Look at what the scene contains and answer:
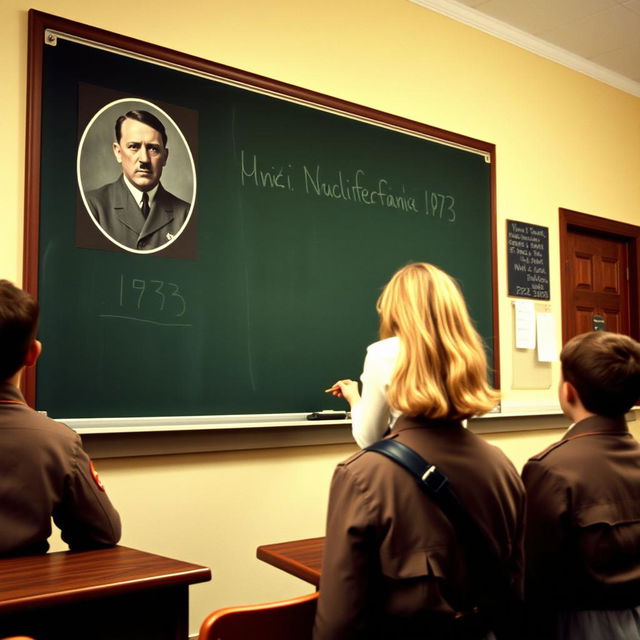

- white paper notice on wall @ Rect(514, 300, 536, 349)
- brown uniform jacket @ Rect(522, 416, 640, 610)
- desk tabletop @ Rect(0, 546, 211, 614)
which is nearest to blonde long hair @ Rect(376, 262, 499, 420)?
brown uniform jacket @ Rect(522, 416, 640, 610)

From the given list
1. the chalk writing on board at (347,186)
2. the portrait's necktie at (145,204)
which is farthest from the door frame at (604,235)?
the portrait's necktie at (145,204)

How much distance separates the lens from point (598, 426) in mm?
1682

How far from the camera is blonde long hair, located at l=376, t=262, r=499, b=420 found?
131cm

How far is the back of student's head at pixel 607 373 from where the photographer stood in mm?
1673

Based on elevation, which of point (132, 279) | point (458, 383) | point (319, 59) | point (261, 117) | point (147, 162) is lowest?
point (458, 383)

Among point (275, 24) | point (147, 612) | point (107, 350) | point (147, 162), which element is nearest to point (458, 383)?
point (147, 612)

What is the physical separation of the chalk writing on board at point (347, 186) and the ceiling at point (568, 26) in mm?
1029

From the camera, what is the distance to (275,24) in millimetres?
3211

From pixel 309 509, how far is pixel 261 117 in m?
1.70

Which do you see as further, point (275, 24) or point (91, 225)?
point (275, 24)

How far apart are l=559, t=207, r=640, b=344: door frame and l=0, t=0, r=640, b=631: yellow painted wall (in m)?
0.07

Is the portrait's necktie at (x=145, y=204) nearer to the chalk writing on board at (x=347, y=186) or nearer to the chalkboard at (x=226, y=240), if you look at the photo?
the chalkboard at (x=226, y=240)

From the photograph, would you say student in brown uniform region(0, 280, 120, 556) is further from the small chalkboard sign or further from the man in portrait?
the small chalkboard sign

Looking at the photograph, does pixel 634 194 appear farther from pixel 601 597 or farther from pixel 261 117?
pixel 601 597
